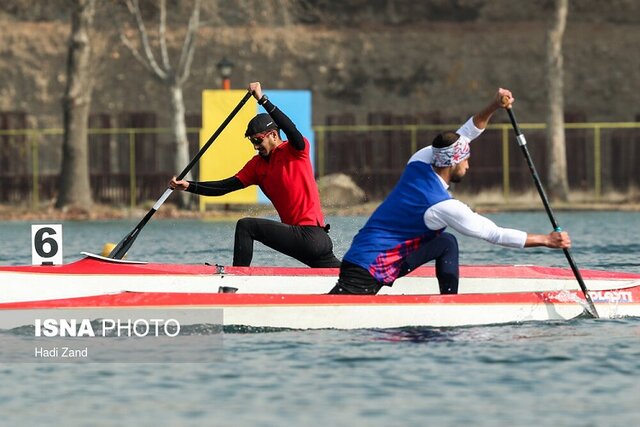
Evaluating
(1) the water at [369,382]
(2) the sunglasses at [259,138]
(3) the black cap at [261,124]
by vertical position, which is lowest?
(1) the water at [369,382]

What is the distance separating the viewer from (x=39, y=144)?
48094 mm

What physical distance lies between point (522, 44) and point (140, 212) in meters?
16.6

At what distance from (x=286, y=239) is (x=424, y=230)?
2.39 meters

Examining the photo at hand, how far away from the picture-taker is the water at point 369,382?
10375 millimetres

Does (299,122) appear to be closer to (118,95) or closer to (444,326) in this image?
(118,95)

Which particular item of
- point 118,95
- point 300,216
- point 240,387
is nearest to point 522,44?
point 118,95

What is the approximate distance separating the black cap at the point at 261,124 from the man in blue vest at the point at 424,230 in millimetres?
2166

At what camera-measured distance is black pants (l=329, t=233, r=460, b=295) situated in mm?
13570

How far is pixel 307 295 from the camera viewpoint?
13883 mm

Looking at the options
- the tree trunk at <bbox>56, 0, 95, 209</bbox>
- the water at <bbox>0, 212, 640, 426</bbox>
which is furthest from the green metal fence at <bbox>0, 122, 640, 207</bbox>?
the water at <bbox>0, 212, 640, 426</bbox>

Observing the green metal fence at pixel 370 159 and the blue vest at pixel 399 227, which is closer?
the blue vest at pixel 399 227

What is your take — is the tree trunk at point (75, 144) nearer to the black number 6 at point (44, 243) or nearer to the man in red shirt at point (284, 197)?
the black number 6 at point (44, 243)

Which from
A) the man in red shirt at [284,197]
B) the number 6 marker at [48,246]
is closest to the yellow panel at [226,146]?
the number 6 marker at [48,246]

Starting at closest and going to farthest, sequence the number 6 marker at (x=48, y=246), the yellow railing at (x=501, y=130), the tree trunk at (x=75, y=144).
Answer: the number 6 marker at (x=48, y=246), the tree trunk at (x=75, y=144), the yellow railing at (x=501, y=130)
